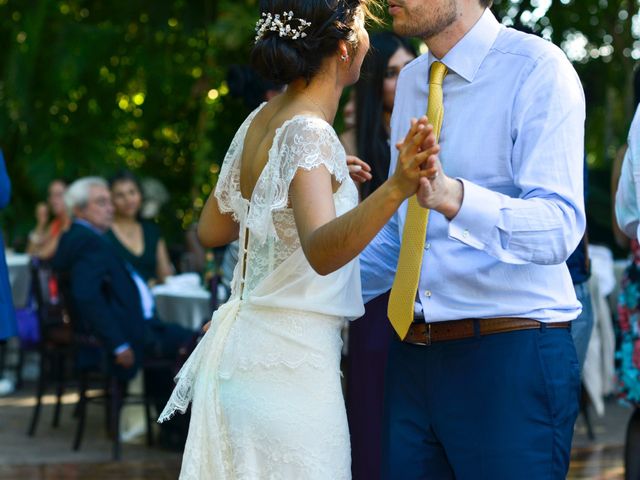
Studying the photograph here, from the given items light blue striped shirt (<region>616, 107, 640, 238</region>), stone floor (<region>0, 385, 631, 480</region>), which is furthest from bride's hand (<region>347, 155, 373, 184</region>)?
stone floor (<region>0, 385, 631, 480</region>)

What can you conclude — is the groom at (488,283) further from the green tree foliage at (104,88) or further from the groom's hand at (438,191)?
the green tree foliage at (104,88)

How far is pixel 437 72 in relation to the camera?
102 inches

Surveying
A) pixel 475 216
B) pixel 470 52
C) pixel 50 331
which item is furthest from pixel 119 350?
pixel 475 216

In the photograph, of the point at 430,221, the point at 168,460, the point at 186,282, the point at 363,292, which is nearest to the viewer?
the point at 430,221

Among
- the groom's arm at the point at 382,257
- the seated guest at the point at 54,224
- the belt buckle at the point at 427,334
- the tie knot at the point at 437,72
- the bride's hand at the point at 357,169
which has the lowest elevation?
the seated guest at the point at 54,224

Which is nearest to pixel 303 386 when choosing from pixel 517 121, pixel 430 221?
pixel 430 221

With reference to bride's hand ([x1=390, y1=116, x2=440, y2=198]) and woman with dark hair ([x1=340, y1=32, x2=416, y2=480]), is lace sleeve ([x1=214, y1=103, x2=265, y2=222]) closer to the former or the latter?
bride's hand ([x1=390, y1=116, x2=440, y2=198])

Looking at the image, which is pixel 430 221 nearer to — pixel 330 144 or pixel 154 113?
pixel 330 144

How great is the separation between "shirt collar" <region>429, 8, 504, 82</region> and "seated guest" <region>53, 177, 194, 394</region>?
483cm

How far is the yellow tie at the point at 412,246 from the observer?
2535 millimetres

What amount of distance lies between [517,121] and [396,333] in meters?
0.56

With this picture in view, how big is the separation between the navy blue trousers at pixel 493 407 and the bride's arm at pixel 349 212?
0.34 metres

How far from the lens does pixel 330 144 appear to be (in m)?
2.62

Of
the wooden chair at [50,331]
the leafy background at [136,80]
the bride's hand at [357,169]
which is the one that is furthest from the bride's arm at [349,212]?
the leafy background at [136,80]
